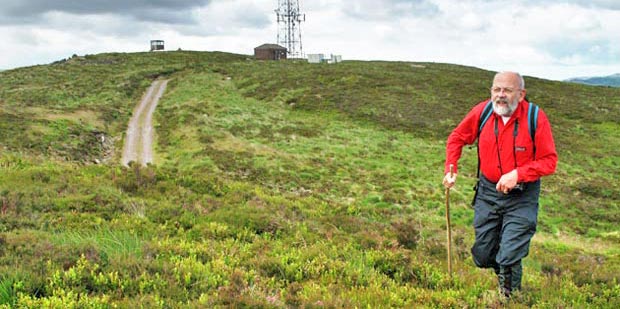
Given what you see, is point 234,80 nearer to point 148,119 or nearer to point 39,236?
point 148,119

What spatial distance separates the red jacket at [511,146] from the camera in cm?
510

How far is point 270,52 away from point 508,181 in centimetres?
9927

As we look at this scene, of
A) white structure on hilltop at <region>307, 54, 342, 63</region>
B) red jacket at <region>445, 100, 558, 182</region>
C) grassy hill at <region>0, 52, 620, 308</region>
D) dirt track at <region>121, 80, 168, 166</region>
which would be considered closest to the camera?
red jacket at <region>445, 100, 558, 182</region>

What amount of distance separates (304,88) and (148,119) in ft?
67.2

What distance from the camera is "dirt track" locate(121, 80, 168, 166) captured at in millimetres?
25438

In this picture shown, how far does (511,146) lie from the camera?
5.33 meters

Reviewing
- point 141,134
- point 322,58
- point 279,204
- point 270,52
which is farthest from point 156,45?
point 279,204

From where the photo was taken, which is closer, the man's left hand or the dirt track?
the man's left hand

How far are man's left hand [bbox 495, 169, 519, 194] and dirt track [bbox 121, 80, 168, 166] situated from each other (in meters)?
20.1

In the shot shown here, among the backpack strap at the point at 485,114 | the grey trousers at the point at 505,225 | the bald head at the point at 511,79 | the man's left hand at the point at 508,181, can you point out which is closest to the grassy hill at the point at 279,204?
the grey trousers at the point at 505,225

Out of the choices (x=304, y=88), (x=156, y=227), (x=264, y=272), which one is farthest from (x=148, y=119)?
(x=264, y=272)

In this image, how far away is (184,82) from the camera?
193ft

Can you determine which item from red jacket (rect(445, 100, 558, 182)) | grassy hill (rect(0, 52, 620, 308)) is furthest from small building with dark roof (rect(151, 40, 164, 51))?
red jacket (rect(445, 100, 558, 182))

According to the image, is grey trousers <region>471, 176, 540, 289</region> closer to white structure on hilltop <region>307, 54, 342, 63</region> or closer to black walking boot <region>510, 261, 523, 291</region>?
black walking boot <region>510, 261, 523, 291</region>
